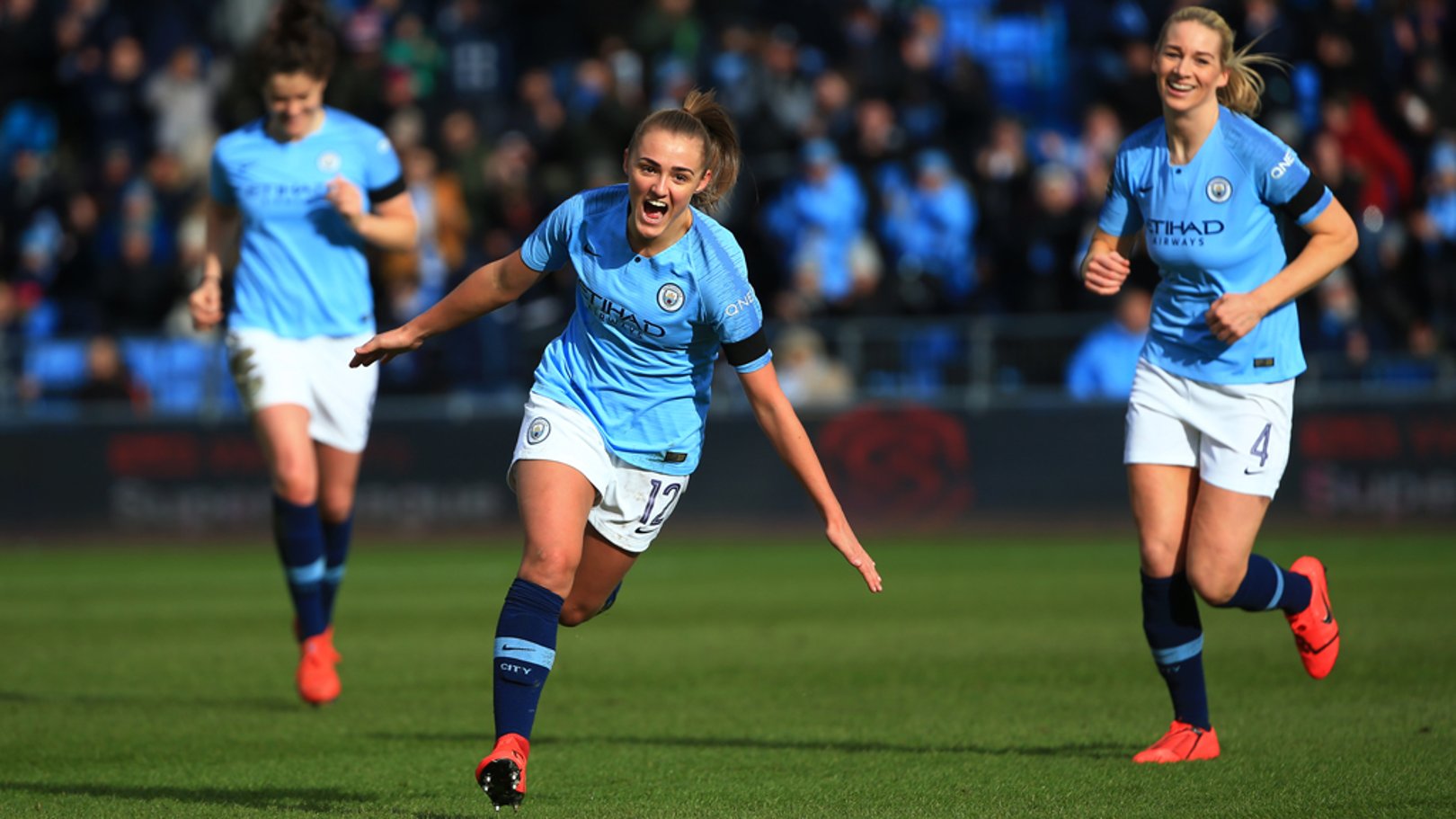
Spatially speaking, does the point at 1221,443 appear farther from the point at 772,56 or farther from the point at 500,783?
the point at 772,56

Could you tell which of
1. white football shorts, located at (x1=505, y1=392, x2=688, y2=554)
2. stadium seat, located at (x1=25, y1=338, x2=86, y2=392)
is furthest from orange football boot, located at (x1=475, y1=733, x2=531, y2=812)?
stadium seat, located at (x1=25, y1=338, x2=86, y2=392)

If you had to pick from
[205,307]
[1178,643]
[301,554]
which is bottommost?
[301,554]

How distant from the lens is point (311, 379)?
8.55m

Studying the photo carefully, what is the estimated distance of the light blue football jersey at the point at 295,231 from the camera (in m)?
8.63

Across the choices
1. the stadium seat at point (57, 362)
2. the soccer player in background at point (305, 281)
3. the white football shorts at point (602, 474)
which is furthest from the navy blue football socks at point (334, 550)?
the stadium seat at point (57, 362)

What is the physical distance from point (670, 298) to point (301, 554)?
3.24 metres

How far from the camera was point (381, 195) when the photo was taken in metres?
8.84

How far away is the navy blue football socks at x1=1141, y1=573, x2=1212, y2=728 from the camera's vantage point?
666 cm

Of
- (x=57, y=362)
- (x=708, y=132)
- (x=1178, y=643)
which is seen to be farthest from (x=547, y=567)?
(x=57, y=362)

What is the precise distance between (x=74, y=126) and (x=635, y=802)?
1884 centimetres

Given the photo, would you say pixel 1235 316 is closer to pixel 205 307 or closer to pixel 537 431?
pixel 537 431

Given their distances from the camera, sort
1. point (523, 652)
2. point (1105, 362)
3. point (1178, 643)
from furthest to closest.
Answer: point (1105, 362) < point (1178, 643) < point (523, 652)

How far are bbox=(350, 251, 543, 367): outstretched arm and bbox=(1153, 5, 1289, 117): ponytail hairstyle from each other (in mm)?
2367

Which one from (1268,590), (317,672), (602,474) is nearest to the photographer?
(602,474)
